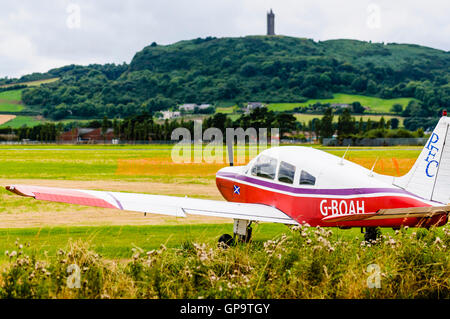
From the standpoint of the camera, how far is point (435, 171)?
859 cm

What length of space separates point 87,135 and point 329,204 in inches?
6462

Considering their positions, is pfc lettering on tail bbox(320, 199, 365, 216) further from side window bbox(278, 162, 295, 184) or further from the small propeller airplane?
side window bbox(278, 162, 295, 184)

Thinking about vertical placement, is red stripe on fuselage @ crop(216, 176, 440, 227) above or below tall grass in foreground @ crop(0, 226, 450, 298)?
above

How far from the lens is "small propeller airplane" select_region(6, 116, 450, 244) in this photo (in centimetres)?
832

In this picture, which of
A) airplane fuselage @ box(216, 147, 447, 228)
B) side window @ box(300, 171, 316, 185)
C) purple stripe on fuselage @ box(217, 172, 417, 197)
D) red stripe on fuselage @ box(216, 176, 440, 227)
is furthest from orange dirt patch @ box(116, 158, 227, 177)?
side window @ box(300, 171, 316, 185)

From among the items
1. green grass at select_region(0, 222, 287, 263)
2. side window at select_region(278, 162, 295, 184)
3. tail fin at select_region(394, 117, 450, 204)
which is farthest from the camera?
green grass at select_region(0, 222, 287, 263)

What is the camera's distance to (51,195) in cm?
838

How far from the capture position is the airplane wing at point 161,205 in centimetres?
857

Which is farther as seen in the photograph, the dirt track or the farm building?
the farm building

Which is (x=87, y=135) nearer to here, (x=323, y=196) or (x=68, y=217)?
(x=68, y=217)

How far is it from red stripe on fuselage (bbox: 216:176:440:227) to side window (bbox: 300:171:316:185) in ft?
0.87

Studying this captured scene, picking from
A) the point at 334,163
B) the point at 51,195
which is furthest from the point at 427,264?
the point at 51,195

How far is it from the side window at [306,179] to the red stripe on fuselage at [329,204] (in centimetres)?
26
